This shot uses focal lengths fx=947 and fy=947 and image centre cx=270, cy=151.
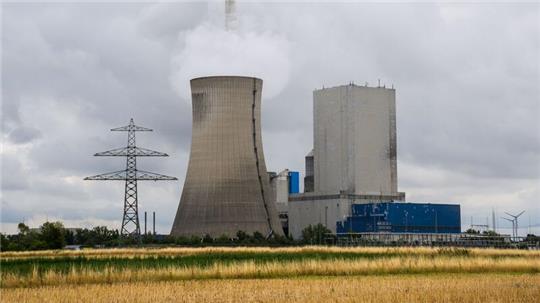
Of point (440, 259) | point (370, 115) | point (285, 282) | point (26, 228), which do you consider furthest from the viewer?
point (370, 115)

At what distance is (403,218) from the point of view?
3789 inches

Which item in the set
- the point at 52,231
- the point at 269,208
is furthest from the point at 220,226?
the point at 52,231

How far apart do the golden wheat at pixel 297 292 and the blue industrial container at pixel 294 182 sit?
85222 millimetres

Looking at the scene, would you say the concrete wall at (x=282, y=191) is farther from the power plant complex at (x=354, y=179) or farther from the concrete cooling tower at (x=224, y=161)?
the concrete cooling tower at (x=224, y=161)

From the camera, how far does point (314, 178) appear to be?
103 m

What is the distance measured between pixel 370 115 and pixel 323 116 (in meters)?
5.08

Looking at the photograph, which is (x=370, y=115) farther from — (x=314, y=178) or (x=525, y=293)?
(x=525, y=293)

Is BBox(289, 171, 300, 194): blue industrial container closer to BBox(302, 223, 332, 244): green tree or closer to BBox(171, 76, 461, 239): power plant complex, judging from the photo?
BBox(171, 76, 461, 239): power plant complex

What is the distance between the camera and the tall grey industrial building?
98188mm

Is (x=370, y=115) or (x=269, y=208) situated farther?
(x=370, y=115)

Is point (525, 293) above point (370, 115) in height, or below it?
below

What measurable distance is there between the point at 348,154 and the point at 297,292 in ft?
258

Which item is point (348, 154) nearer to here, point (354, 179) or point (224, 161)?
point (354, 179)

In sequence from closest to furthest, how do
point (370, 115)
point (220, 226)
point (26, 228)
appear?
point (220, 226), point (26, 228), point (370, 115)
